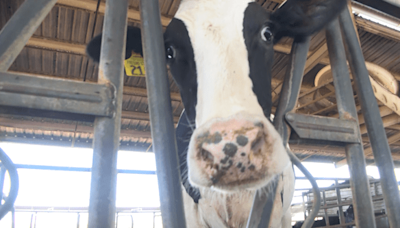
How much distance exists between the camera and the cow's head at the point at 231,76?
0.71 metres

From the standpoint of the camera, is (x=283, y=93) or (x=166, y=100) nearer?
(x=166, y=100)

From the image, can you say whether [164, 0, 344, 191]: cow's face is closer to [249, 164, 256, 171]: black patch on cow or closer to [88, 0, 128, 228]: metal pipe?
[249, 164, 256, 171]: black patch on cow

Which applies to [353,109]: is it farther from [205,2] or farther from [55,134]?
[55,134]

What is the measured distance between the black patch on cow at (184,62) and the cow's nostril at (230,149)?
1.64ft

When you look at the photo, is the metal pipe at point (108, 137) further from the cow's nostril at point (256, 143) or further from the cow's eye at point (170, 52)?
the cow's eye at point (170, 52)

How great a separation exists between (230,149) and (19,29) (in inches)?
22.4

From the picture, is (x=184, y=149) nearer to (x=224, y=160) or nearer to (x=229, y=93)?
(x=229, y=93)

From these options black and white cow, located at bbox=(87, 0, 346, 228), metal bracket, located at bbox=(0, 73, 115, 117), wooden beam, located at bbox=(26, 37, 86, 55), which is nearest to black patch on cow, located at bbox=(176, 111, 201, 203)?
black and white cow, located at bbox=(87, 0, 346, 228)

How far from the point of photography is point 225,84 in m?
0.94

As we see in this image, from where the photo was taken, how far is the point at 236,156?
2.26 ft

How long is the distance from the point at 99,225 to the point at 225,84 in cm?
56

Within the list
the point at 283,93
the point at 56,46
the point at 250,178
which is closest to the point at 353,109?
the point at 283,93

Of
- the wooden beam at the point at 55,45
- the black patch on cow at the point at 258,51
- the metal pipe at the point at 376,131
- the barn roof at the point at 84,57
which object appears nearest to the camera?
the metal pipe at the point at 376,131

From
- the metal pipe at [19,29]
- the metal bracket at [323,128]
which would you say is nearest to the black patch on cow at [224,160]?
the metal bracket at [323,128]
